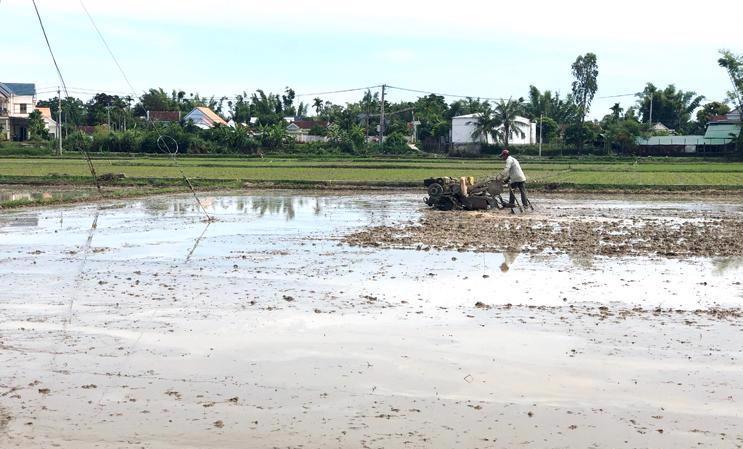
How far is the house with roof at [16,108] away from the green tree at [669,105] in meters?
58.5

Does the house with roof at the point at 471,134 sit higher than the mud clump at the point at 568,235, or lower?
higher

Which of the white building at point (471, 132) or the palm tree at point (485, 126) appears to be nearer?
the palm tree at point (485, 126)

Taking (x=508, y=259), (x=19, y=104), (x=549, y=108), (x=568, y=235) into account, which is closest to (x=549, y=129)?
(x=549, y=108)

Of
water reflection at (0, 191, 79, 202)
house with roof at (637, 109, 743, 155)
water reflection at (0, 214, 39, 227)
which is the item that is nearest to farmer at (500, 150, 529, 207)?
water reflection at (0, 214, 39, 227)

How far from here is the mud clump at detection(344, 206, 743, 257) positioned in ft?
45.6

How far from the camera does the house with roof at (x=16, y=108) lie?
74188 mm

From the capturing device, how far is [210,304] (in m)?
9.16

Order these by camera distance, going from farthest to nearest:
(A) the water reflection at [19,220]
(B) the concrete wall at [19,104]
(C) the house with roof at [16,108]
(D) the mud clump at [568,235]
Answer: (B) the concrete wall at [19,104]
(C) the house with roof at [16,108]
(A) the water reflection at [19,220]
(D) the mud clump at [568,235]

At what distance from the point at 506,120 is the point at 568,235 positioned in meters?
57.4

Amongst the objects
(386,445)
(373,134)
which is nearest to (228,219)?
(386,445)

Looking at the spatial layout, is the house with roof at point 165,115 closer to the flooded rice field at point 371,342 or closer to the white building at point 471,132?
the white building at point 471,132

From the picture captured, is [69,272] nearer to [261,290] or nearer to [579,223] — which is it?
[261,290]

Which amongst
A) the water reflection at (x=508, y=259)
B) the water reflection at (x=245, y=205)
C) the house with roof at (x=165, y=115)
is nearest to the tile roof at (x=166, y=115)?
the house with roof at (x=165, y=115)

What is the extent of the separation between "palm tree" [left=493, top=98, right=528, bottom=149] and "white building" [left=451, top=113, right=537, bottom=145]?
338 mm
